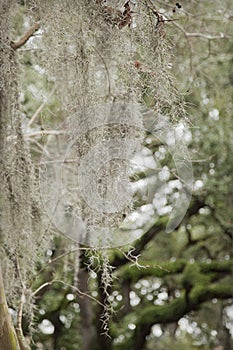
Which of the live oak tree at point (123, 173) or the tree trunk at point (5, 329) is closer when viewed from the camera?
the live oak tree at point (123, 173)

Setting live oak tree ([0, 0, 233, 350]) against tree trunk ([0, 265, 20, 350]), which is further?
tree trunk ([0, 265, 20, 350])

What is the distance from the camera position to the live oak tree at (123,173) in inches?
59.3

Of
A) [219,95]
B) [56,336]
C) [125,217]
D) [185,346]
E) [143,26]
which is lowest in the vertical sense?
[185,346]

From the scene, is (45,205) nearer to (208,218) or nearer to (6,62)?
(6,62)

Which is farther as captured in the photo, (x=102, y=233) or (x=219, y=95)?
(x=219, y=95)

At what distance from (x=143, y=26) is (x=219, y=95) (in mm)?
2790

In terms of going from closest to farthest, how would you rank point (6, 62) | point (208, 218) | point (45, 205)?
point (6, 62) → point (45, 205) → point (208, 218)

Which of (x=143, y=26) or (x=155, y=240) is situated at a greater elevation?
(x=143, y=26)

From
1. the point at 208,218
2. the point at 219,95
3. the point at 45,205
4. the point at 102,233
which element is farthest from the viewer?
the point at 208,218

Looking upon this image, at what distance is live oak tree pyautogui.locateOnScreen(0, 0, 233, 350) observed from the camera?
59.3 inches

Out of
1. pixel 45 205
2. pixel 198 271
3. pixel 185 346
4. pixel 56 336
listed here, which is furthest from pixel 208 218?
pixel 45 205

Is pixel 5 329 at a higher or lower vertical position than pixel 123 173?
lower

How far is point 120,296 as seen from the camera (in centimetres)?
469

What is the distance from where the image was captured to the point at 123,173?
5.05 ft
